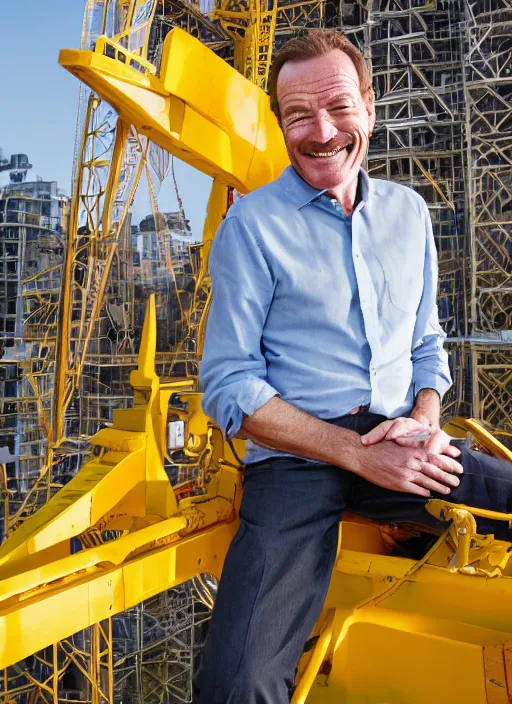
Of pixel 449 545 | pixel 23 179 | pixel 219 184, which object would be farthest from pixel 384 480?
pixel 23 179

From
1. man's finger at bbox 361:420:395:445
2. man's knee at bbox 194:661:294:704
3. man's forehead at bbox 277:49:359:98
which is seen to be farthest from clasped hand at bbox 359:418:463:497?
man's forehead at bbox 277:49:359:98

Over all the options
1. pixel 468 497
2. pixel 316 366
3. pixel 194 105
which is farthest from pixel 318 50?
pixel 468 497

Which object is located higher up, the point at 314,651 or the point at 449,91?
the point at 449,91

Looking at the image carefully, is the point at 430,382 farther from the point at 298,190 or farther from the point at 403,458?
the point at 298,190

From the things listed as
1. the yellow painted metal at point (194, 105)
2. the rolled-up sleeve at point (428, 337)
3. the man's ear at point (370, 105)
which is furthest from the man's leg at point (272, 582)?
the yellow painted metal at point (194, 105)

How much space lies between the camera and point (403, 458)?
2.75ft

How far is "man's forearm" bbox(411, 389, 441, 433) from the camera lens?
931 mm

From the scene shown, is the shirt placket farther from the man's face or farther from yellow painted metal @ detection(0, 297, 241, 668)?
yellow painted metal @ detection(0, 297, 241, 668)

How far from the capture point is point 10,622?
2.36ft

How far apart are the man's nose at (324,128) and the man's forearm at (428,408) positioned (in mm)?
424

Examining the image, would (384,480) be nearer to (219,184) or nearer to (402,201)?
(402,201)

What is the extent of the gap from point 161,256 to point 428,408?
1.62 meters

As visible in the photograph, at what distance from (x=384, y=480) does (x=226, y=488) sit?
0.37m

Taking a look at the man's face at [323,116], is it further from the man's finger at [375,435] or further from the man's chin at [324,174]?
the man's finger at [375,435]
